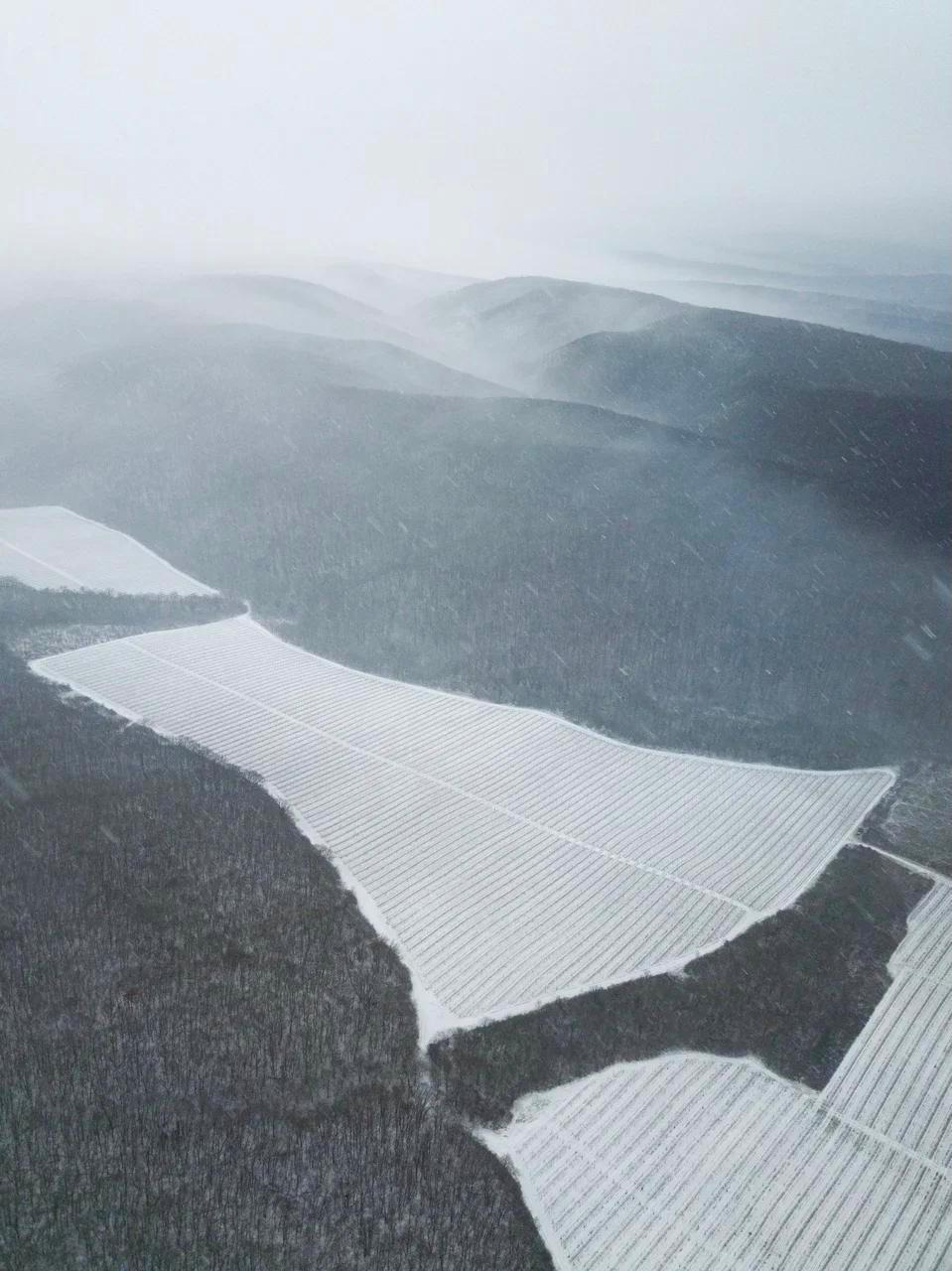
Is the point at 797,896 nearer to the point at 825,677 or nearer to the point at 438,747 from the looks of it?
the point at 438,747

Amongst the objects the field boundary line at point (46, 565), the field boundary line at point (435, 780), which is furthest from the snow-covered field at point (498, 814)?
the field boundary line at point (46, 565)

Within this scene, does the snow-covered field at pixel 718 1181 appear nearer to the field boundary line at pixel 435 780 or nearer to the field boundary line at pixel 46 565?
the field boundary line at pixel 435 780

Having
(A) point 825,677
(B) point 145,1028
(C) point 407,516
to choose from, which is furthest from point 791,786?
(C) point 407,516

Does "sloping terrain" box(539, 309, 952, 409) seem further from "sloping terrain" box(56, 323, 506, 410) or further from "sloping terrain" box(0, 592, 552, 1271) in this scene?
"sloping terrain" box(0, 592, 552, 1271)

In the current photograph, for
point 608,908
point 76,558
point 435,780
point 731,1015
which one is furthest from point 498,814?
point 76,558

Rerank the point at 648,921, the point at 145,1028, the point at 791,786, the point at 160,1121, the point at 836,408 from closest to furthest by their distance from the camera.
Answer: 1. the point at 160,1121
2. the point at 145,1028
3. the point at 648,921
4. the point at 791,786
5. the point at 836,408

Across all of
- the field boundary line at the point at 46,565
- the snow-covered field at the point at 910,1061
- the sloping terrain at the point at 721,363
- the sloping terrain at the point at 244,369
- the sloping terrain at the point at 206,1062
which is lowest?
the field boundary line at the point at 46,565
